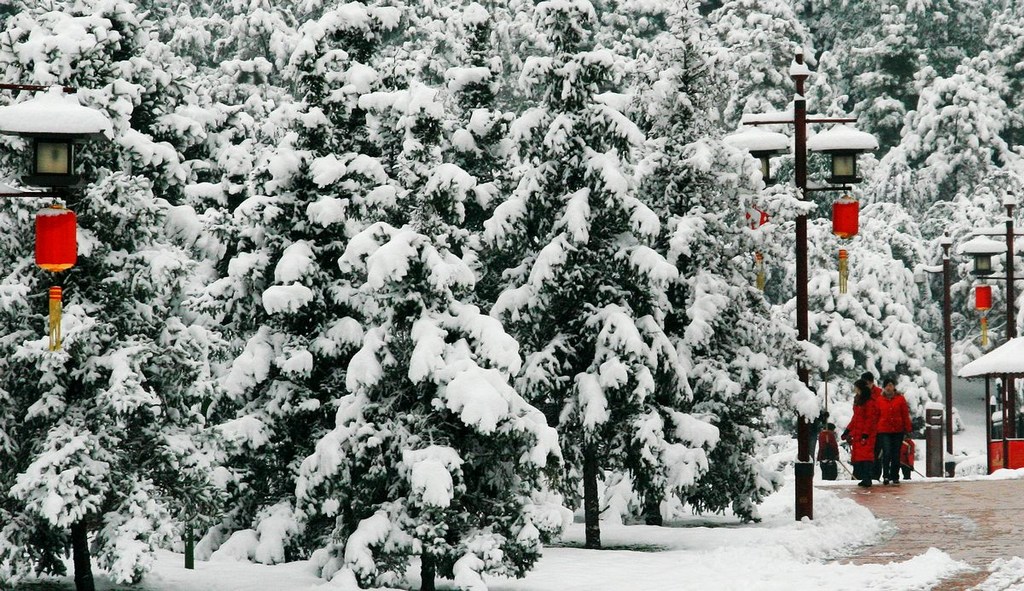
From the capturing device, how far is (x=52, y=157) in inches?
563

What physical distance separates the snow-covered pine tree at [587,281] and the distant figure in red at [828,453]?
12.6 metres

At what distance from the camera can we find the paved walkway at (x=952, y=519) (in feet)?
58.8

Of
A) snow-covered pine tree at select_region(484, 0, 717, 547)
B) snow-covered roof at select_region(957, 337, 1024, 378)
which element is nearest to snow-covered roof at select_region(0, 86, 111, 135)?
snow-covered pine tree at select_region(484, 0, 717, 547)

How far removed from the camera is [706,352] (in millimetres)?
21766

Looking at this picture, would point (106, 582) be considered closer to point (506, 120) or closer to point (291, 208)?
point (291, 208)

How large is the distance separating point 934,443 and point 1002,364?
5077mm

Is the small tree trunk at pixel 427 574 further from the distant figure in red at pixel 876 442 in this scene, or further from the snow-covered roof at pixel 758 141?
the distant figure in red at pixel 876 442

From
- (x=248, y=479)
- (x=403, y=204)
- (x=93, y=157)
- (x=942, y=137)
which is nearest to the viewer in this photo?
(x=93, y=157)

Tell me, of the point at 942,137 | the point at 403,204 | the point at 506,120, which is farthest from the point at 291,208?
the point at 942,137

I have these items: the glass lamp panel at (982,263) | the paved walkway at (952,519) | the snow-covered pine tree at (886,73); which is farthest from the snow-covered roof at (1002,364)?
the snow-covered pine tree at (886,73)

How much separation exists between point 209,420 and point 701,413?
21.9 feet

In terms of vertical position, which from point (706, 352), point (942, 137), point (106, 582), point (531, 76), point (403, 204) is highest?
point (942, 137)

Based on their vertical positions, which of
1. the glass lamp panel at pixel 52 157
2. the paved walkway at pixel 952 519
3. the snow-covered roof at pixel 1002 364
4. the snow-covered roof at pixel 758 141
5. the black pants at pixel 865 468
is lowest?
the paved walkway at pixel 952 519

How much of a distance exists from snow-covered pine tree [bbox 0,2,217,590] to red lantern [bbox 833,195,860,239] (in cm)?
946
